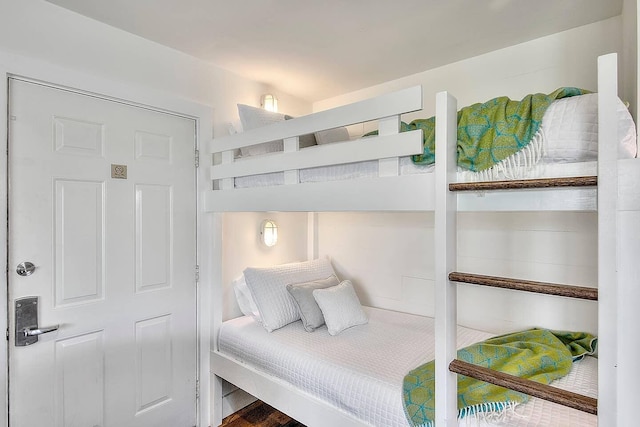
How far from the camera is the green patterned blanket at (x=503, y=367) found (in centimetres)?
131

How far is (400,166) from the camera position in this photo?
4.75ft

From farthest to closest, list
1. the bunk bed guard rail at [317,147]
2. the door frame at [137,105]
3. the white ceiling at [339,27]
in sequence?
1. the white ceiling at [339,27]
2. the door frame at [137,105]
3. the bunk bed guard rail at [317,147]

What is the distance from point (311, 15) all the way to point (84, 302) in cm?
191

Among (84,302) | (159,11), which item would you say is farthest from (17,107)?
(84,302)

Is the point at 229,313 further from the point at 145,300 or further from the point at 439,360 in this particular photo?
the point at 439,360

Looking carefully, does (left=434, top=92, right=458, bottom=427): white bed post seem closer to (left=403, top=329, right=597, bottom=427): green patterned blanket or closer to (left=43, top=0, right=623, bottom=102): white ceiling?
(left=403, top=329, right=597, bottom=427): green patterned blanket

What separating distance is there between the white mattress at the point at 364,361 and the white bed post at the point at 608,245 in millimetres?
399

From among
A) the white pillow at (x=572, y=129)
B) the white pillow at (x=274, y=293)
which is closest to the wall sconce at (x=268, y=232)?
the white pillow at (x=274, y=293)

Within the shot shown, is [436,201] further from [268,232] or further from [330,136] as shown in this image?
[268,232]

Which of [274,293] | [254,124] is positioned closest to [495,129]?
[254,124]

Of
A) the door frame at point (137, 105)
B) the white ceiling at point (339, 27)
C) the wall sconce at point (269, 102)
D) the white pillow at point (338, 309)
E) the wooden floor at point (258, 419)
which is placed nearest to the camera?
the door frame at point (137, 105)

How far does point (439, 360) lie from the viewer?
1.24 metres

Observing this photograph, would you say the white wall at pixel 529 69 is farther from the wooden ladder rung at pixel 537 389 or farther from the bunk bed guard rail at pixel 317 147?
the wooden ladder rung at pixel 537 389

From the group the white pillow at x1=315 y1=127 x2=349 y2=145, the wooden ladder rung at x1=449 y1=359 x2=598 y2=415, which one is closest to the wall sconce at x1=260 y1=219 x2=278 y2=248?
the white pillow at x1=315 y1=127 x2=349 y2=145
